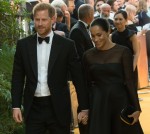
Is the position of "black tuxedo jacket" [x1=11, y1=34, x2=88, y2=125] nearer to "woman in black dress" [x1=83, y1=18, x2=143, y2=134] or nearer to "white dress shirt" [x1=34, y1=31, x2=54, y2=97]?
"white dress shirt" [x1=34, y1=31, x2=54, y2=97]

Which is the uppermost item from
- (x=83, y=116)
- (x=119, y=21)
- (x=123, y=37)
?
(x=119, y=21)

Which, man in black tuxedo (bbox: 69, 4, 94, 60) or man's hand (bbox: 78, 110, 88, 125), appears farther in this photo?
man in black tuxedo (bbox: 69, 4, 94, 60)

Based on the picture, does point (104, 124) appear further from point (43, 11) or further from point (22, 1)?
point (22, 1)

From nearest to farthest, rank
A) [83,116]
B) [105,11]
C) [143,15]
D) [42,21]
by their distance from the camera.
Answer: [42,21], [83,116], [105,11], [143,15]

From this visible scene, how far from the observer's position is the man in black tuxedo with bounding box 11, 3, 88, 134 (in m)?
4.36

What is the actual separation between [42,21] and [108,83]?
0.94 meters

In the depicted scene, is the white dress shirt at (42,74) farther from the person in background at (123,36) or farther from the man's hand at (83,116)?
the person in background at (123,36)

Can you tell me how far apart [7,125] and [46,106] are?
4.74 feet

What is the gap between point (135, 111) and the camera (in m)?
4.71

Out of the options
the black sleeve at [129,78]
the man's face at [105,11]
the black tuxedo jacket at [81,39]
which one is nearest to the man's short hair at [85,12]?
the black tuxedo jacket at [81,39]

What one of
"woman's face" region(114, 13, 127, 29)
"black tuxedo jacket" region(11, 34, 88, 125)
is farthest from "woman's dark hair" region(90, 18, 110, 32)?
"woman's face" region(114, 13, 127, 29)

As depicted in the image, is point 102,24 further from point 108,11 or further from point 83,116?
point 108,11

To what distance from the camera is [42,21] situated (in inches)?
171

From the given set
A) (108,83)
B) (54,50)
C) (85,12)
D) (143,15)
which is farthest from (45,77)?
(143,15)
